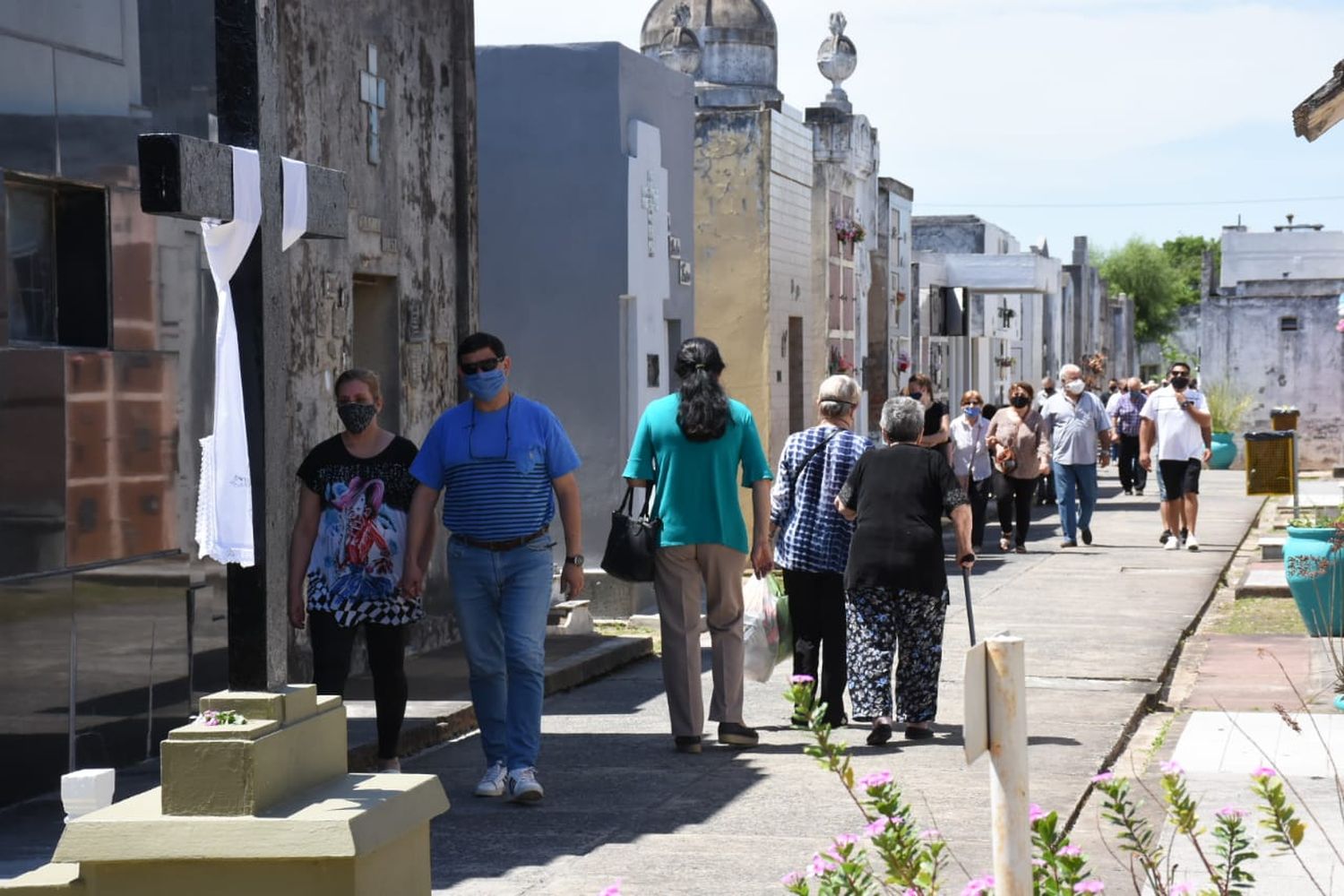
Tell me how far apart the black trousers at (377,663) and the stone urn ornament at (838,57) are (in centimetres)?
2451

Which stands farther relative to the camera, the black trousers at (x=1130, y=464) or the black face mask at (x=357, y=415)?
the black trousers at (x=1130, y=464)

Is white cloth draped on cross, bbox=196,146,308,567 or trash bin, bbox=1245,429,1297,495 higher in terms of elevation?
white cloth draped on cross, bbox=196,146,308,567

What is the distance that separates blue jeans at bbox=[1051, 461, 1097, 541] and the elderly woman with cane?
39.0 ft

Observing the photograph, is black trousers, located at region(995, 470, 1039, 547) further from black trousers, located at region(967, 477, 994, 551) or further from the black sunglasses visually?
the black sunglasses

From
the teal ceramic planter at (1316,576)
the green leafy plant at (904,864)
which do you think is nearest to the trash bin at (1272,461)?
the teal ceramic planter at (1316,576)

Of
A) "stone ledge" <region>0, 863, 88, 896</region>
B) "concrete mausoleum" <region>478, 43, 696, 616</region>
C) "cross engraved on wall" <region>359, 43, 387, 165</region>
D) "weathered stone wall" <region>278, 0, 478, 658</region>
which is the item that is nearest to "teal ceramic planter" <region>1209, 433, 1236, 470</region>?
"concrete mausoleum" <region>478, 43, 696, 616</region>

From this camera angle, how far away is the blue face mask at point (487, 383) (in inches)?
324

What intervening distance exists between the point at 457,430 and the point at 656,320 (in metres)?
10.2

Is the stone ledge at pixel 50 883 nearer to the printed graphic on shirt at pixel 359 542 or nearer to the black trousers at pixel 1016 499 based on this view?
the printed graphic on shirt at pixel 359 542

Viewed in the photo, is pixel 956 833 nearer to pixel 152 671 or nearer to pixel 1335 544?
pixel 152 671

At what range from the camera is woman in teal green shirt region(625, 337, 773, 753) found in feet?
30.3

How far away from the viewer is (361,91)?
12.0 m

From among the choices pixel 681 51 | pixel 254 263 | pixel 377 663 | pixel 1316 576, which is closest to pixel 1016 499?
pixel 681 51

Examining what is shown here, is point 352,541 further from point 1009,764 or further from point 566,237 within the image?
point 566,237
